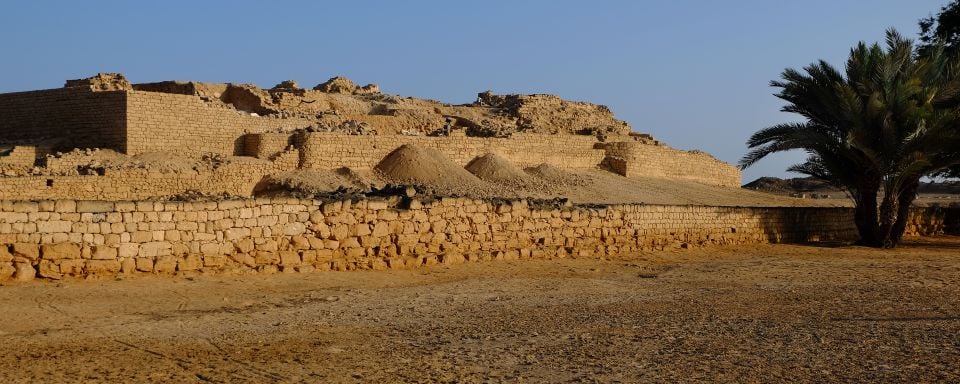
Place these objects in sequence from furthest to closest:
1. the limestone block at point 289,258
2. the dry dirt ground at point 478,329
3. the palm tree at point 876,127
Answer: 1. the palm tree at point 876,127
2. the limestone block at point 289,258
3. the dry dirt ground at point 478,329

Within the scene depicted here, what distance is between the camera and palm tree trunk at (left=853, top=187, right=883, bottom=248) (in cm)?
1862

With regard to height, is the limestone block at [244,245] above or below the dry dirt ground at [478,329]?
above

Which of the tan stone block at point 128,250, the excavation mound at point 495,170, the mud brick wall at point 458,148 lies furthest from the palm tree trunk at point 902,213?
the tan stone block at point 128,250

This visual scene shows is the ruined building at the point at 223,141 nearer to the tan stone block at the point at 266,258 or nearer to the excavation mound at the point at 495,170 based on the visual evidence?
the excavation mound at the point at 495,170

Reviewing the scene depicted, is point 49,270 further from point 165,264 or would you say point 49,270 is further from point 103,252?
point 165,264

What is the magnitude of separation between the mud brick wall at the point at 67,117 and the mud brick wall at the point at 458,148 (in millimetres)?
4225

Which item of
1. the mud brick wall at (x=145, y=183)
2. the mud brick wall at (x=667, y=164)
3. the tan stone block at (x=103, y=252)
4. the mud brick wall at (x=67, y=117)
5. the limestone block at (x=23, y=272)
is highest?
the mud brick wall at (x=67, y=117)

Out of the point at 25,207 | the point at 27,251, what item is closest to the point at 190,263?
the point at 27,251

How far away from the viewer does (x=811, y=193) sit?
4450 centimetres

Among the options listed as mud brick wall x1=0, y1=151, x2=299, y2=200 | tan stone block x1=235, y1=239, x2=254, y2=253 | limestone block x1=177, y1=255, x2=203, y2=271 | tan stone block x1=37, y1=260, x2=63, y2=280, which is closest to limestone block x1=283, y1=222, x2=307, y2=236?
tan stone block x1=235, y1=239, x2=254, y2=253

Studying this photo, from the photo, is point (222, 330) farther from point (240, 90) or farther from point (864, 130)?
point (240, 90)

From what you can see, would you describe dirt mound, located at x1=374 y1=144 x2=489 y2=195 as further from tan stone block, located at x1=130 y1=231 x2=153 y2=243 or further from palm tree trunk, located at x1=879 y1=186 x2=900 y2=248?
tan stone block, located at x1=130 y1=231 x2=153 y2=243

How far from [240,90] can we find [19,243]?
21.4 meters

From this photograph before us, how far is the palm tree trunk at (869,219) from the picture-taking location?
18625 millimetres
